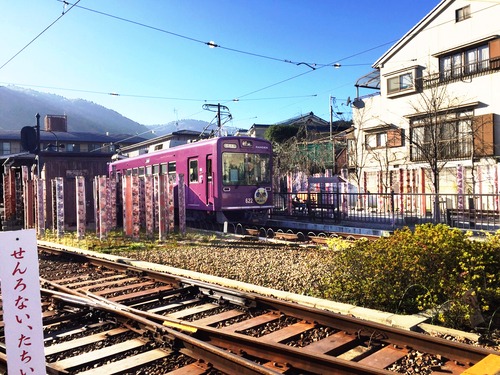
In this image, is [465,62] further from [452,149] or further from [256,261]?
[256,261]

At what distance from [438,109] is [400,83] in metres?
4.33

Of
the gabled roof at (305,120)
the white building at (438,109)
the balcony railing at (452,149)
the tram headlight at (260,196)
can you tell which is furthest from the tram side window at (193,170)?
the gabled roof at (305,120)

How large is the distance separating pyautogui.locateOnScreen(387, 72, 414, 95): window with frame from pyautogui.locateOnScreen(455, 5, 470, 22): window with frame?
399 centimetres

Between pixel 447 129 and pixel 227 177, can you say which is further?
pixel 447 129

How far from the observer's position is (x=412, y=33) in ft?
90.2

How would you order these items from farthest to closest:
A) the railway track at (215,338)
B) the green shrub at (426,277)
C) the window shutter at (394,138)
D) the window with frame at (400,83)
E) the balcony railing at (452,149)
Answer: the window shutter at (394,138) < the window with frame at (400,83) < the balcony railing at (452,149) < the green shrub at (426,277) < the railway track at (215,338)

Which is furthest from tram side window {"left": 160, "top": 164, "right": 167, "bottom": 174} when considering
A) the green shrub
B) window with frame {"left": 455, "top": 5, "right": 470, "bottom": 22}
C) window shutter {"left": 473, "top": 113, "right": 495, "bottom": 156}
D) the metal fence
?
window with frame {"left": 455, "top": 5, "right": 470, "bottom": 22}

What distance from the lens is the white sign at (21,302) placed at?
282 centimetres

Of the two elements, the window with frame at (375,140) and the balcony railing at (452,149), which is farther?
the window with frame at (375,140)

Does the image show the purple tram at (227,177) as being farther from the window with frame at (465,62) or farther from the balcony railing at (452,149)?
the window with frame at (465,62)

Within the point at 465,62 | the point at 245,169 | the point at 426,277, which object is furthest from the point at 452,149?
the point at 426,277

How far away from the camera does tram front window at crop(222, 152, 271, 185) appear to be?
601 inches

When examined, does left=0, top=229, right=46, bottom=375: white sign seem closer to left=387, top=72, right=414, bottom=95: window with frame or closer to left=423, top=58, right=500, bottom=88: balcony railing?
left=423, top=58, right=500, bottom=88: balcony railing

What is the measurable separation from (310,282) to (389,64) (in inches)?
1019
